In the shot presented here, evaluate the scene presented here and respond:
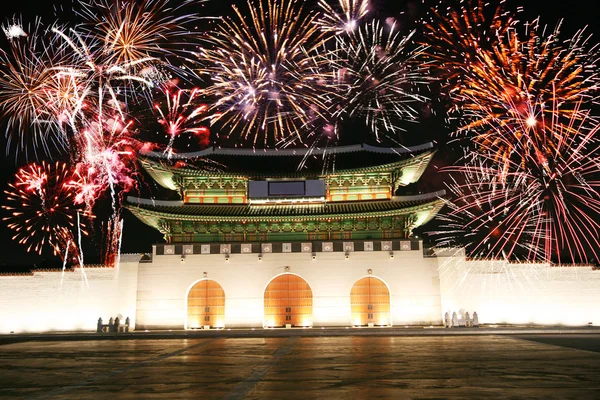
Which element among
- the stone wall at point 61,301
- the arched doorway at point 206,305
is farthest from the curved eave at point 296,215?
the stone wall at point 61,301

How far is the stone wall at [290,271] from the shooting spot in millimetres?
26047

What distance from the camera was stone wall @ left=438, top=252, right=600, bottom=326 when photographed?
82.7ft

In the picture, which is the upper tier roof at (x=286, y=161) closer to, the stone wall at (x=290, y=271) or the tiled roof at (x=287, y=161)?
the tiled roof at (x=287, y=161)

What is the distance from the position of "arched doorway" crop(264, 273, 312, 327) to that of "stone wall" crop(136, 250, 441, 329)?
34 cm

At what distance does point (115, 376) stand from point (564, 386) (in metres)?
8.70

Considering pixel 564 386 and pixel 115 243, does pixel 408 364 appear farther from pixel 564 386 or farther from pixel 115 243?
pixel 115 243

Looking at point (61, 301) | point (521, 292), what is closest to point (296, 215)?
point (521, 292)

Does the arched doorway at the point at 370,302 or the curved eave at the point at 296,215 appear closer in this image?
the curved eave at the point at 296,215

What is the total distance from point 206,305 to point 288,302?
423 centimetres

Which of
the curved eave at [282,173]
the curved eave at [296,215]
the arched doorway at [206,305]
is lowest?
the arched doorway at [206,305]

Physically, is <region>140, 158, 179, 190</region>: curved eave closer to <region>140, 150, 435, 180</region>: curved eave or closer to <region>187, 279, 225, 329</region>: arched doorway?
<region>140, 150, 435, 180</region>: curved eave

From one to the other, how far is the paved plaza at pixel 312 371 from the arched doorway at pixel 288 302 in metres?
Answer: 8.59

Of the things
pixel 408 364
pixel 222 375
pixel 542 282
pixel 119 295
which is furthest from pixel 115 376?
pixel 542 282

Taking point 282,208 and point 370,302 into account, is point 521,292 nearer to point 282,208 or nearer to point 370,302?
point 370,302
